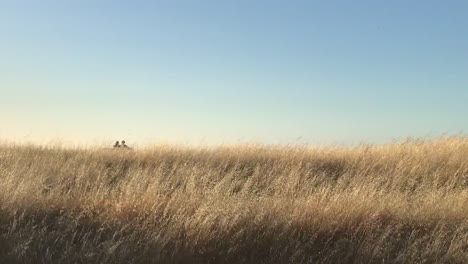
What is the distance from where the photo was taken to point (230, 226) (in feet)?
20.7

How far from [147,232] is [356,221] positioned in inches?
111

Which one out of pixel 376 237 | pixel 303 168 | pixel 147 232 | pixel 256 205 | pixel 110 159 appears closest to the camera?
pixel 147 232

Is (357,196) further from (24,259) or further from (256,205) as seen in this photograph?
(24,259)

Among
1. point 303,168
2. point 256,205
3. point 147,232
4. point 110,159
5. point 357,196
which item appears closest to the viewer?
point 147,232

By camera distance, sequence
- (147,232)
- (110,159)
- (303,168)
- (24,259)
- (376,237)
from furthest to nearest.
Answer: (110,159)
(303,168)
(376,237)
(147,232)
(24,259)

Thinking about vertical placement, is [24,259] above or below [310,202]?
below

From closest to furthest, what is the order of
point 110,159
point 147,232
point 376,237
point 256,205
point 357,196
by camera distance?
point 147,232 < point 376,237 < point 256,205 < point 357,196 < point 110,159

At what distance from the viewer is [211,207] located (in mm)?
6855

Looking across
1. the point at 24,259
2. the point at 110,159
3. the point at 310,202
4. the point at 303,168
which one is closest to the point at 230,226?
the point at 310,202

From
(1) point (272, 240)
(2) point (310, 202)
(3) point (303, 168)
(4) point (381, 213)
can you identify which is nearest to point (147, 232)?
(1) point (272, 240)

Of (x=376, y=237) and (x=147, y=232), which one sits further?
(x=376, y=237)

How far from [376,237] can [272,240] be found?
142cm

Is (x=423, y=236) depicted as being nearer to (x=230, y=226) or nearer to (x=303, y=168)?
(x=230, y=226)

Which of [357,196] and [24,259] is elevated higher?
[357,196]
